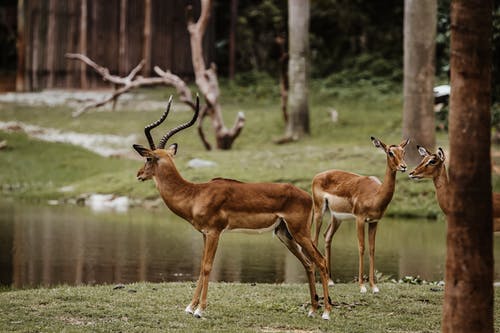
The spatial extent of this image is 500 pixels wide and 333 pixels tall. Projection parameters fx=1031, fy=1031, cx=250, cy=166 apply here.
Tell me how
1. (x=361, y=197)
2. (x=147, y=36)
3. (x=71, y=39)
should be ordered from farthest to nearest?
(x=147, y=36)
(x=71, y=39)
(x=361, y=197)

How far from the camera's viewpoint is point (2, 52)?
37688 millimetres

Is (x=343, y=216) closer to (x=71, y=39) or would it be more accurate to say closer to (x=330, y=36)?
(x=71, y=39)

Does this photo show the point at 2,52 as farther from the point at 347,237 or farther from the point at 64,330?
the point at 64,330

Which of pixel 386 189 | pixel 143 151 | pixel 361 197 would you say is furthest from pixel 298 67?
pixel 143 151

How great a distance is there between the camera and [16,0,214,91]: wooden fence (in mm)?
31984

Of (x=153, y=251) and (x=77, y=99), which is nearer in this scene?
(x=153, y=251)

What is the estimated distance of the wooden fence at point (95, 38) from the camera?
105 feet

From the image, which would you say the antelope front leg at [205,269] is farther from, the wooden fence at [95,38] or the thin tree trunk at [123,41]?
the thin tree trunk at [123,41]

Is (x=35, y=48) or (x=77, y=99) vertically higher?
(x=35, y=48)

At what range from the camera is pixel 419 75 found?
21.7 m

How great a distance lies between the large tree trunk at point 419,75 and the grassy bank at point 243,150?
43.4 inches

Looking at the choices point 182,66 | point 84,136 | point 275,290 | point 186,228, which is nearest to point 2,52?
point 182,66

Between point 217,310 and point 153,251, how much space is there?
6019mm

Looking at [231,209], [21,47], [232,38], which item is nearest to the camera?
[231,209]
